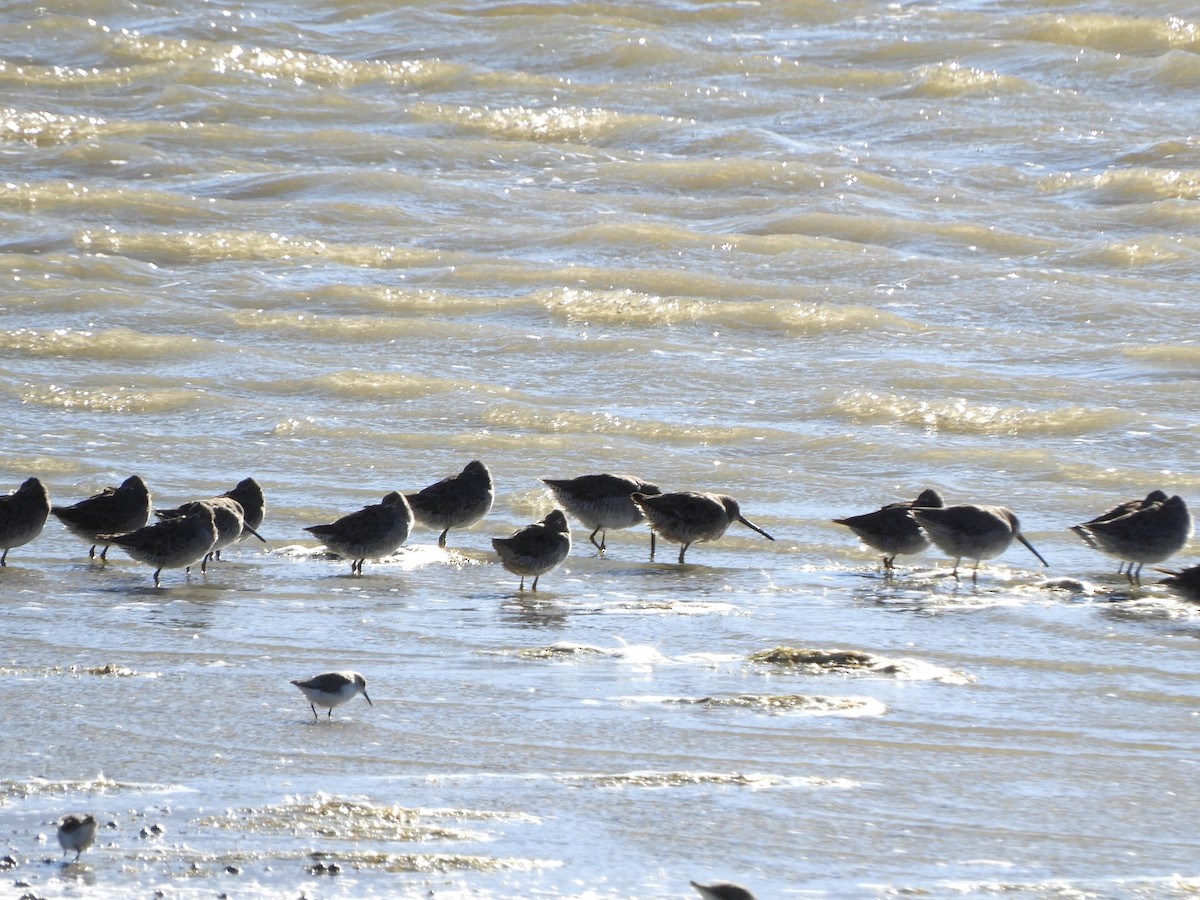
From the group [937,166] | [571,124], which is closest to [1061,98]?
[937,166]

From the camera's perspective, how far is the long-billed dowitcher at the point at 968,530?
8.18 metres

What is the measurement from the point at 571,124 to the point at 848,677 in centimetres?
1716

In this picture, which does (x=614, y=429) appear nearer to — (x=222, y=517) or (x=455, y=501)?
(x=455, y=501)

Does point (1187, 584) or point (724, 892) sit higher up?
point (1187, 584)

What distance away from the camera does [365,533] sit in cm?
814

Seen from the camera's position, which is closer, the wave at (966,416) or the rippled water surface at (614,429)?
the rippled water surface at (614,429)

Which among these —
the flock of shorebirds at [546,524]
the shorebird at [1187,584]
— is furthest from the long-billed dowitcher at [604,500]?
the shorebird at [1187,584]

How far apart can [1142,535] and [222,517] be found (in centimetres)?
423

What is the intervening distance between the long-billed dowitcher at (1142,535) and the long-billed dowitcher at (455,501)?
2946mm

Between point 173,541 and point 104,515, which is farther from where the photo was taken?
point 104,515

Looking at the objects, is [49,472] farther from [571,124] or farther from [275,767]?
A: [571,124]

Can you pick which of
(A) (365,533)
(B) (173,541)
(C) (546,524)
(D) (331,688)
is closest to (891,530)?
(C) (546,524)

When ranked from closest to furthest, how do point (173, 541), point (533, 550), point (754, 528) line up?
point (173, 541) → point (533, 550) → point (754, 528)

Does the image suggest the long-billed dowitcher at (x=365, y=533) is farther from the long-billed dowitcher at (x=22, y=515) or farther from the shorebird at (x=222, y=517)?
the long-billed dowitcher at (x=22, y=515)
